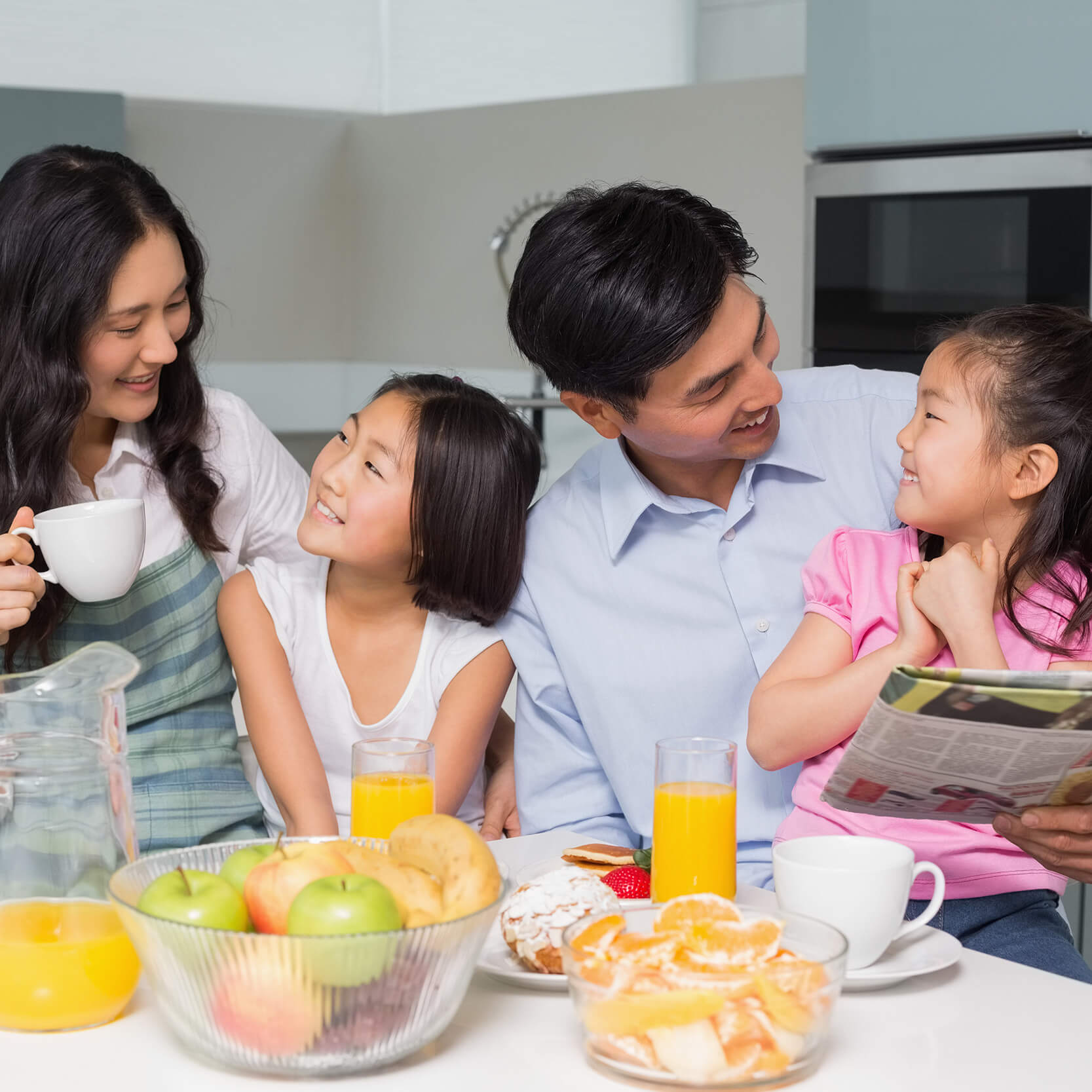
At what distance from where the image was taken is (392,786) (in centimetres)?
116

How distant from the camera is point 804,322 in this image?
2.54 m

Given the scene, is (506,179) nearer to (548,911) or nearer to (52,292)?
(52,292)

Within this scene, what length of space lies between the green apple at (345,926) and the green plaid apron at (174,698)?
0.96m

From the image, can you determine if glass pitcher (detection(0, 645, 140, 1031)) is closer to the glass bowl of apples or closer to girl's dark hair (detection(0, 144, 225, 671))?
the glass bowl of apples

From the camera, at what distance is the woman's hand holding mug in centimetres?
145

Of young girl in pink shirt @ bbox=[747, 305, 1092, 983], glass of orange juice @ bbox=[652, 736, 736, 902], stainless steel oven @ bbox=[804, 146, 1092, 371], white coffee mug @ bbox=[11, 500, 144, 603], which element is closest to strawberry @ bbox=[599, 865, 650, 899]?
glass of orange juice @ bbox=[652, 736, 736, 902]

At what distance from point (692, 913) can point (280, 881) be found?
26cm

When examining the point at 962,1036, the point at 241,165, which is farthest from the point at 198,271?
the point at 241,165

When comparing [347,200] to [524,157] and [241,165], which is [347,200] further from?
[524,157]

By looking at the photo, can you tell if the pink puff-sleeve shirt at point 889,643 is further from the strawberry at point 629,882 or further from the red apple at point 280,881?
the red apple at point 280,881

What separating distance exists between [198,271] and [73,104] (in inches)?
82.7

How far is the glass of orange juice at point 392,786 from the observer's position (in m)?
1.16

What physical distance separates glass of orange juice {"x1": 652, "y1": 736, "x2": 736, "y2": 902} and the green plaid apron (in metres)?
0.80

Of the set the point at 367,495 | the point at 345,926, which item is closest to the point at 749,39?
the point at 367,495
